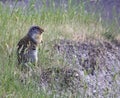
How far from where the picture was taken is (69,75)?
191 inches

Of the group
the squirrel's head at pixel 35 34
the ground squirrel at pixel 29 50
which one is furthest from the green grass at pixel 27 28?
the squirrel's head at pixel 35 34

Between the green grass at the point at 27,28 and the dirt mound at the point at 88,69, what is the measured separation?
0.55ft

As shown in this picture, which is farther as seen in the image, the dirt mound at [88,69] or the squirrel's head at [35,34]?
the squirrel's head at [35,34]

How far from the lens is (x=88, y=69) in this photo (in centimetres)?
516

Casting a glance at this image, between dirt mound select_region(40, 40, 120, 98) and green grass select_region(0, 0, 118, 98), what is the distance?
17 cm

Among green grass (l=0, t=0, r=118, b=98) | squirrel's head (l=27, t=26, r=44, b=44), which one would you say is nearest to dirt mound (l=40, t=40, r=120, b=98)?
green grass (l=0, t=0, r=118, b=98)

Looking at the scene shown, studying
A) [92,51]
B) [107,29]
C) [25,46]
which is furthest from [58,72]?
[107,29]

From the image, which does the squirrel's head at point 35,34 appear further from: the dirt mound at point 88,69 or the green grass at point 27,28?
the dirt mound at point 88,69

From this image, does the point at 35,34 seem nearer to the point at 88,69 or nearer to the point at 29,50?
the point at 29,50

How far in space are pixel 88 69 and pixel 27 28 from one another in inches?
38.6

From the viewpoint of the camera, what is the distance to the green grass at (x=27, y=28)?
13.9 feet

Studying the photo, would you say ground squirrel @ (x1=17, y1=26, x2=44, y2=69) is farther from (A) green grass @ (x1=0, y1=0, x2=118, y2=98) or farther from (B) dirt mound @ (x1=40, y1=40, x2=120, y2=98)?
(B) dirt mound @ (x1=40, y1=40, x2=120, y2=98)

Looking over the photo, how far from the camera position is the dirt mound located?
15.3 ft

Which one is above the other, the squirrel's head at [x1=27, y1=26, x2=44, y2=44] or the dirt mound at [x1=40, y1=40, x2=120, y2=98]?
the squirrel's head at [x1=27, y1=26, x2=44, y2=44]
